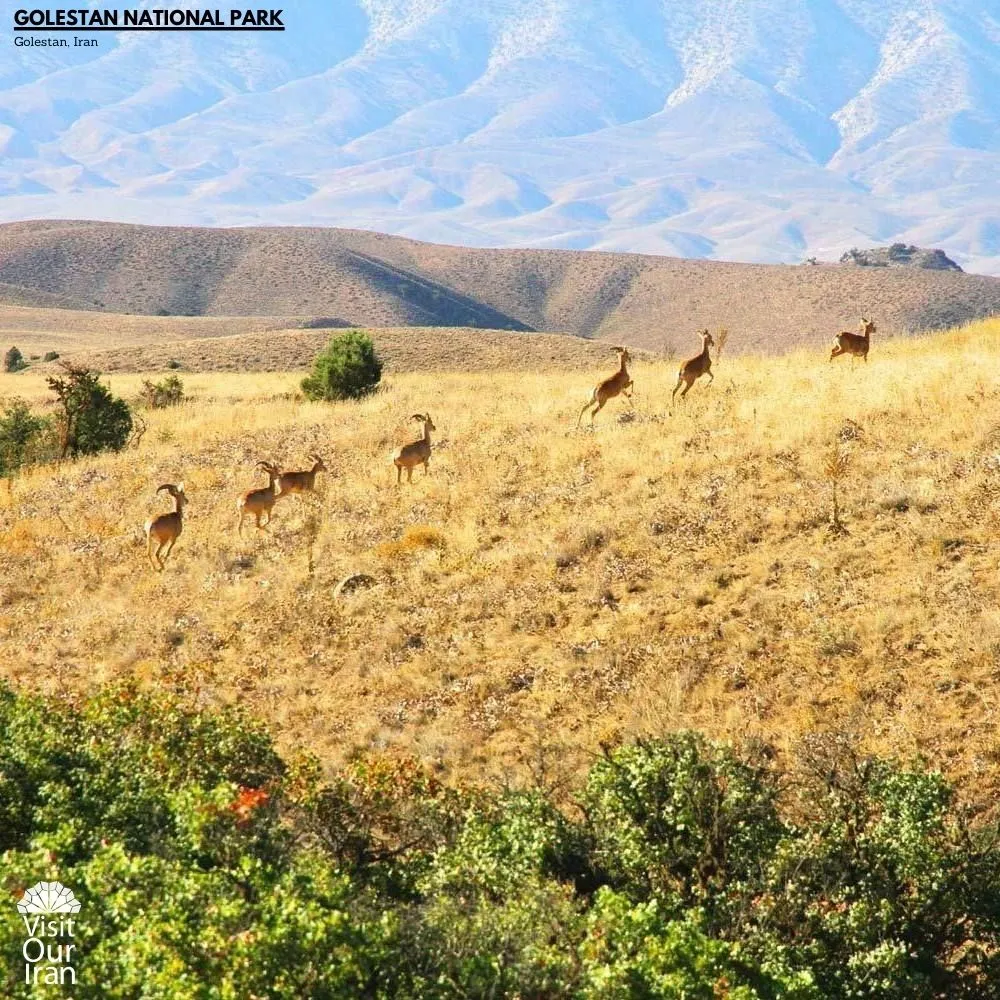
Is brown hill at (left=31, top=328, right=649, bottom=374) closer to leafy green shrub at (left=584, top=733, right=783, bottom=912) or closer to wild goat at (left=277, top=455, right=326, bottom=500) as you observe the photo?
wild goat at (left=277, top=455, right=326, bottom=500)

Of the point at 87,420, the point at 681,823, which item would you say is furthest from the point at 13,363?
the point at 681,823

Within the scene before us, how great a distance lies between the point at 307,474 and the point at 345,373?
12.0 meters

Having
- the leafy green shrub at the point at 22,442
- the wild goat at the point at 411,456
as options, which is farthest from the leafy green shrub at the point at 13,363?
the wild goat at the point at 411,456

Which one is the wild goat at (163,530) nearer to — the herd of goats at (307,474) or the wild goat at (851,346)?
the herd of goats at (307,474)

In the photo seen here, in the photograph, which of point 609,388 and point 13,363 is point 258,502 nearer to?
point 609,388

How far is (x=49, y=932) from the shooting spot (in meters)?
6.58

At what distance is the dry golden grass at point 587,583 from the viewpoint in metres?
11.9

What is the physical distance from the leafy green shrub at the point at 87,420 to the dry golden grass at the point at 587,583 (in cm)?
420

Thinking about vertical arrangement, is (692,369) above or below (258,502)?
above

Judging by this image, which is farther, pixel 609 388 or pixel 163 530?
pixel 609 388

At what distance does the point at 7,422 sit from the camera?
26.0 metres

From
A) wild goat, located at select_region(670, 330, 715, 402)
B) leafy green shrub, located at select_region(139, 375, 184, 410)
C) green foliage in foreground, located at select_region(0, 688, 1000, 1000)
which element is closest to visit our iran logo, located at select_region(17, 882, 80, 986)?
green foliage in foreground, located at select_region(0, 688, 1000, 1000)

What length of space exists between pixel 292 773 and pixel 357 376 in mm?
20845

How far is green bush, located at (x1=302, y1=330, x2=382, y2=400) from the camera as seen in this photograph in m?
29.2
